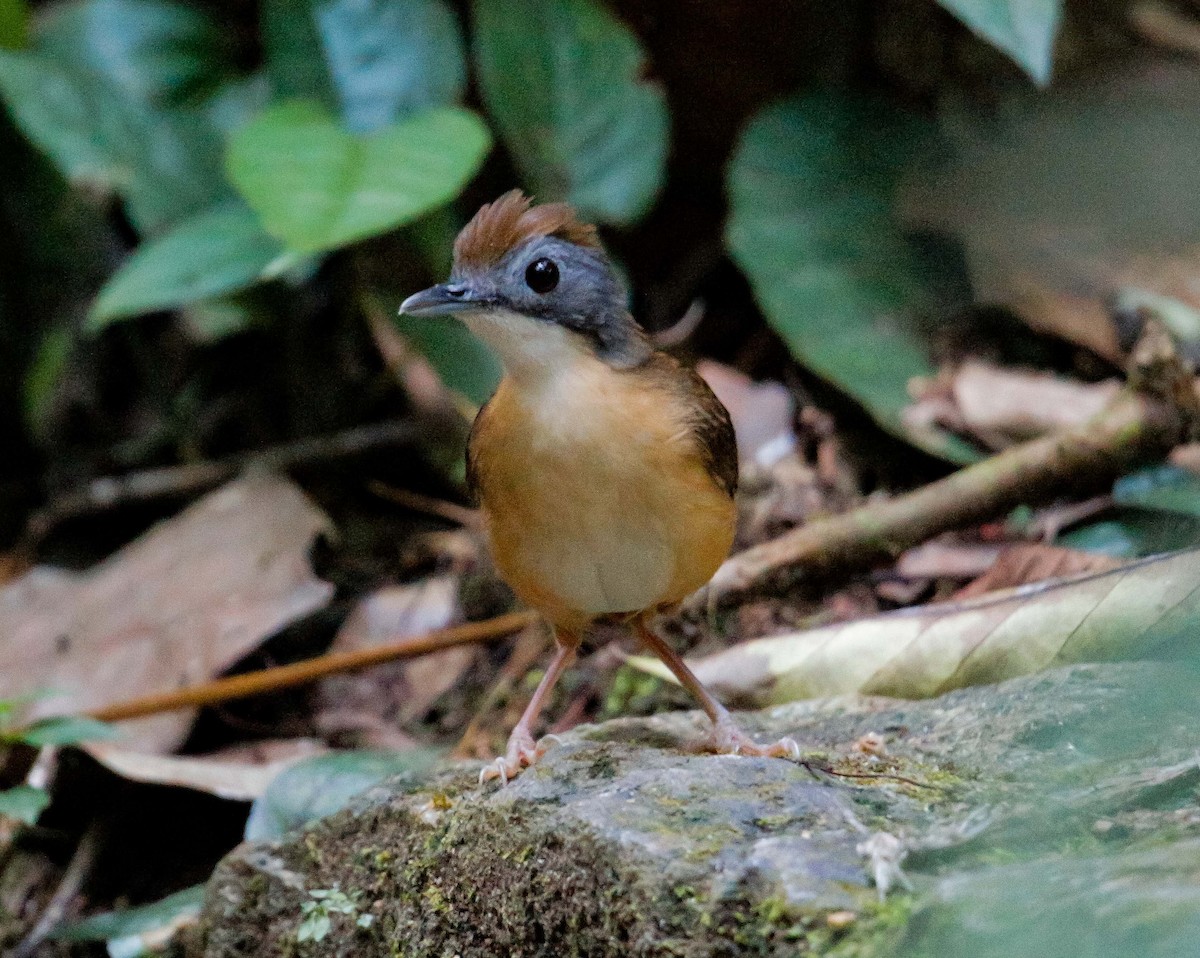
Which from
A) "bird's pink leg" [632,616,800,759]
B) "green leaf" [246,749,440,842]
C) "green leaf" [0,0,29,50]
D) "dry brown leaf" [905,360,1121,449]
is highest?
"green leaf" [0,0,29,50]

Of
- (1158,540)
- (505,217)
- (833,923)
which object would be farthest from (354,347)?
(833,923)

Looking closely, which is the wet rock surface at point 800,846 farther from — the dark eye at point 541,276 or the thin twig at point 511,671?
the thin twig at point 511,671

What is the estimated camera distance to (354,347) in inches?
291

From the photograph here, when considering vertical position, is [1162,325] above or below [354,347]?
above

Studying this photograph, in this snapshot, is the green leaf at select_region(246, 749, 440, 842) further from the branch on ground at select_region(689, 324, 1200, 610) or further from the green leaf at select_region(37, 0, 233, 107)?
the green leaf at select_region(37, 0, 233, 107)

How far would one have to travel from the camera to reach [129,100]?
6.86m

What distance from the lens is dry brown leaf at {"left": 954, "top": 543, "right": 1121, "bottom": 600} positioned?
4.16m

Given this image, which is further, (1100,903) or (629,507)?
(629,507)

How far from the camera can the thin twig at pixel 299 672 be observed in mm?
4840

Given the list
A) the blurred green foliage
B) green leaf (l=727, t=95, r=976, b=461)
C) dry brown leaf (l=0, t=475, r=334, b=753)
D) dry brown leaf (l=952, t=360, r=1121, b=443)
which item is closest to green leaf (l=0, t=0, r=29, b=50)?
the blurred green foliage

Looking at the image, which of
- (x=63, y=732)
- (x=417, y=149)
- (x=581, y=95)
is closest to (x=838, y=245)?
Result: (x=581, y=95)

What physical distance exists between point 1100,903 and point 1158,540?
2.61 metres

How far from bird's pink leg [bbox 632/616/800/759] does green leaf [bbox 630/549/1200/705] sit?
26 centimetres

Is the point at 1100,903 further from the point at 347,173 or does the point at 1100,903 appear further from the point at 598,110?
the point at 598,110
